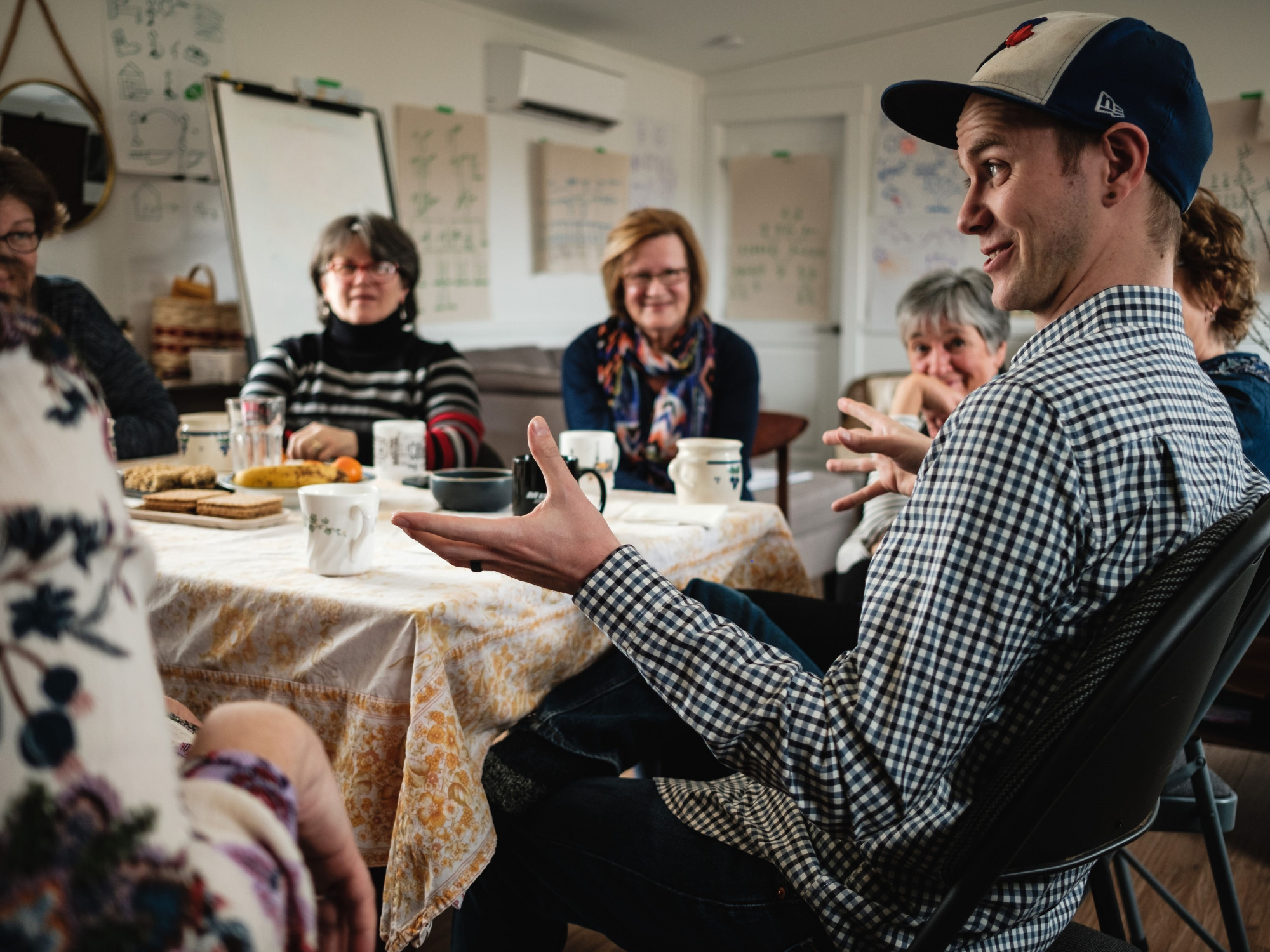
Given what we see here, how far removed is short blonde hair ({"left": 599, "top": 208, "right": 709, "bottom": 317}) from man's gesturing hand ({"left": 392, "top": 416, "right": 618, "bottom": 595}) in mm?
1782

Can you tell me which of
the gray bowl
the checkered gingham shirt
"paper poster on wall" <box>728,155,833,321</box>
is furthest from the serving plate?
"paper poster on wall" <box>728,155,833,321</box>

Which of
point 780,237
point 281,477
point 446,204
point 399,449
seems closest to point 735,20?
point 780,237

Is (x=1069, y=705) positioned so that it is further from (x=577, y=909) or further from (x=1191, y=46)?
(x=1191, y=46)

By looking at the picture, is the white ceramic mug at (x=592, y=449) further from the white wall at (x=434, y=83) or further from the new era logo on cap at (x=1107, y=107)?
the white wall at (x=434, y=83)

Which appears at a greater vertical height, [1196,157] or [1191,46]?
[1191,46]

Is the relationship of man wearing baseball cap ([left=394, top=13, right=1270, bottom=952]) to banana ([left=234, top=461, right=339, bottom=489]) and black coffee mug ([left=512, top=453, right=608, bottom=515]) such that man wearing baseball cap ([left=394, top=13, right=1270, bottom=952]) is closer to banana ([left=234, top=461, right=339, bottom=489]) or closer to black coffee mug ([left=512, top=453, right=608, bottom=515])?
black coffee mug ([left=512, top=453, right=608, bottom=515])

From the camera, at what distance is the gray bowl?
1.47 meters

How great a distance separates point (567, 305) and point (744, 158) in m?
1.57

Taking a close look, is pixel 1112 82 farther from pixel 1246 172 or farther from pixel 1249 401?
pixel 1246 172

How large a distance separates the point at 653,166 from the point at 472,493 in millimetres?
4934

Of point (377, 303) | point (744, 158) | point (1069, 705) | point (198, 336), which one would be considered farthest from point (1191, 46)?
point (1069, 705)

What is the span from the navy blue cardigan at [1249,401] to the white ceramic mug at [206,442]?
5.62 ft

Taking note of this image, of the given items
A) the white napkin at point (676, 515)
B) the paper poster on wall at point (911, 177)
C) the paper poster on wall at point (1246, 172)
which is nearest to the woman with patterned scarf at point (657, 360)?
the white napkin at point (676, 515)

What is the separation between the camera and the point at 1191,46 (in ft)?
15.1
